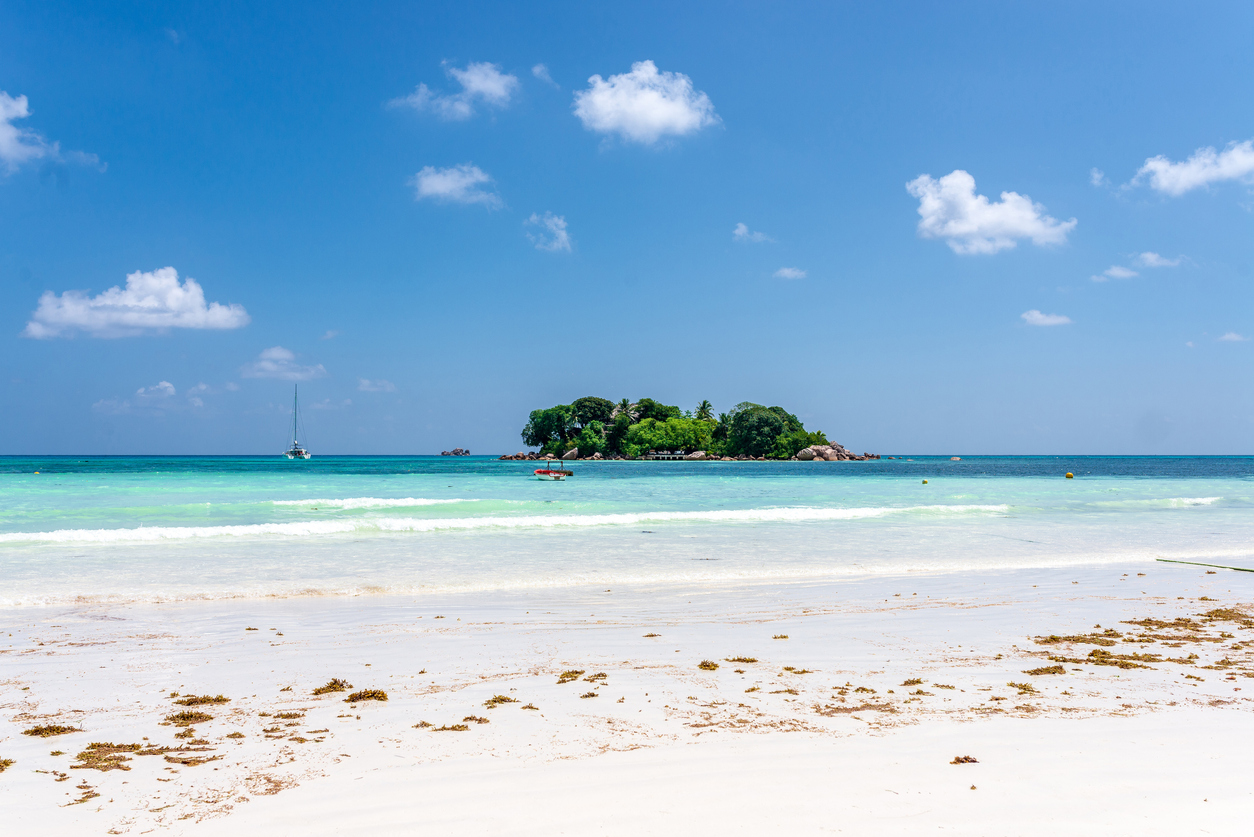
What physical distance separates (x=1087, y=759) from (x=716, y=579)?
26.0 feet

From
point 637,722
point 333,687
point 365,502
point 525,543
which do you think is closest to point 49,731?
point 333,687

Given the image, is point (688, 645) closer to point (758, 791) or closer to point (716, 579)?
point (758, 791)

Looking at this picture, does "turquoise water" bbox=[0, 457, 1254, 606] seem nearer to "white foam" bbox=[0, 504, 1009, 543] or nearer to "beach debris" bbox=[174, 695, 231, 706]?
"white foam" bbox=[0, 504, 1009, 543]

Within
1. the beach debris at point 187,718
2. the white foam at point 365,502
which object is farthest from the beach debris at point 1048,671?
the white foam at point 365,502

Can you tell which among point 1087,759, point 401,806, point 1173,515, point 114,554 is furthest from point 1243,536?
point 114,554

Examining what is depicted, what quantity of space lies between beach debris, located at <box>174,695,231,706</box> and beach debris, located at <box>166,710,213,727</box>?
27cm

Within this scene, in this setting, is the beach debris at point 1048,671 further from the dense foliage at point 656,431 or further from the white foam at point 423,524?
the dense foliage at point 656,431

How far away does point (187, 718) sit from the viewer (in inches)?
199

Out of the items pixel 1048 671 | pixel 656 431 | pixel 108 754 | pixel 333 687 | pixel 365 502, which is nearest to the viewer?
pixel 108 754

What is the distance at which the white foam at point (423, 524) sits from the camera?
1714 centimetres

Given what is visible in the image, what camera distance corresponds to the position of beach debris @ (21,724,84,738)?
4812 mm

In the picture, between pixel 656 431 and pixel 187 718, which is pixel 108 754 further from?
pixel 656 431

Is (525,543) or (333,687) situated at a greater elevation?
(333,687)

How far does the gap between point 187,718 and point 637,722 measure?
3355mm
